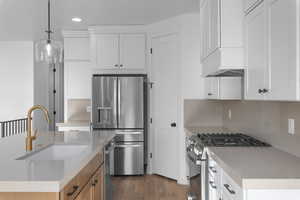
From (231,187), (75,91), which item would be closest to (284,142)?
(231,187)

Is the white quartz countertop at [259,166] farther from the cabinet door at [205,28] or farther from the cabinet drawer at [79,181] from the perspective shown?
the cabinet door at [205,28]

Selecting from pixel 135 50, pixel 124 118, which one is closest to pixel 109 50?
pixel 135 50

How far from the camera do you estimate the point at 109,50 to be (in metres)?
5.39

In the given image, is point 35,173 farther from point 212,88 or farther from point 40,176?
point 212,88

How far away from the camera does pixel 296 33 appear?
1.44m

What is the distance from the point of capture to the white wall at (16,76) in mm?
6730

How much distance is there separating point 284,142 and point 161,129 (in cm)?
287

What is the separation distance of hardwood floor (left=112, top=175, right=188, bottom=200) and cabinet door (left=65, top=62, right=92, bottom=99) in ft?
6.05

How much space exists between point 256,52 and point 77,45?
171 inches

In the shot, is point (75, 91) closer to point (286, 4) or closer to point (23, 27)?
point (23, 27)

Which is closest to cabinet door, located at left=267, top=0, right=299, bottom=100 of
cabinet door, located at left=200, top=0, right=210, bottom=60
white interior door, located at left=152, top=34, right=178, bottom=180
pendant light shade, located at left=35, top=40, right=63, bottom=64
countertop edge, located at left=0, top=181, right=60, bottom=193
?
cabinet door, located at left=200, top=0, right=210, bottom=60

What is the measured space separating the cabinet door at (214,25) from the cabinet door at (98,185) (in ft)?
4.94

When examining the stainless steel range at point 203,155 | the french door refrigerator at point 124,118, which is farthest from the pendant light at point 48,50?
the stainless steel range at point 203,155

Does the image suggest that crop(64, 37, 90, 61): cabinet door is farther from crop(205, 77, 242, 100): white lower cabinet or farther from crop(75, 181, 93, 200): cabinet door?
crop(75, 181, 93, 200): cabinet door
